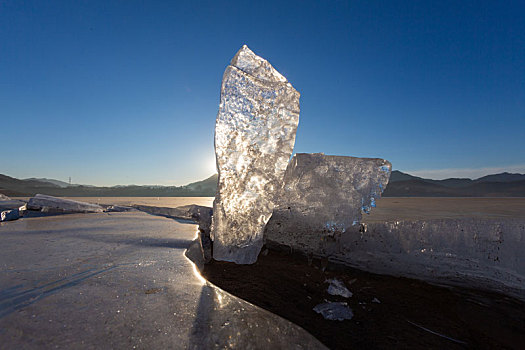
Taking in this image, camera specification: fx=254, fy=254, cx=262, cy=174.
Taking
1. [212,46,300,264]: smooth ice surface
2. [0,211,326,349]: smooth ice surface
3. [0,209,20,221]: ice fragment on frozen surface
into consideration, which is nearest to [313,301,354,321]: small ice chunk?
[0,211,326,349]: smooth ice surface

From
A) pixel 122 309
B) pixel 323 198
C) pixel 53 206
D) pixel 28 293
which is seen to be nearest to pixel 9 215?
pixel 53 206

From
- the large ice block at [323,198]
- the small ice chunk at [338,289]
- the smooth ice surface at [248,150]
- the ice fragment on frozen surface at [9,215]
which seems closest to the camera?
the small ice chunk at [338,289]

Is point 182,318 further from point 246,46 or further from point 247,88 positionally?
point 246,46

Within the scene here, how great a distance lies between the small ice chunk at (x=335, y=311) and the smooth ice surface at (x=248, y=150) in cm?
91

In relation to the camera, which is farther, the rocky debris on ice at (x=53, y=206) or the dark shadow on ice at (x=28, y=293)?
the rocky debris on ice at (x=53, y=206)

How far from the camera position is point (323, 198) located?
261cm

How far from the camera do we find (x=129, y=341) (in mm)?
826

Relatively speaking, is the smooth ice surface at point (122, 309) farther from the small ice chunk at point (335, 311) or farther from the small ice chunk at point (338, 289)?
the small ice chunk at point (338, 289)

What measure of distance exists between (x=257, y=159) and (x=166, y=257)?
1127 millimetres

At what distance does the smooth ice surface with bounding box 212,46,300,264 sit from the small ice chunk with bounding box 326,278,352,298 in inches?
28.0

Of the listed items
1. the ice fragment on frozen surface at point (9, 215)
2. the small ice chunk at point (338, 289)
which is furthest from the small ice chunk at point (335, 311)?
the ice fragment on frozen surface at point (9, 215)

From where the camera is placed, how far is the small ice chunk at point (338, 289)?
1607 mm

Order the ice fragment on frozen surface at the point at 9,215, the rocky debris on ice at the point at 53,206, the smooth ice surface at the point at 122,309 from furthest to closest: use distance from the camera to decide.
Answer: the rocky debris on ice at the point at 53,206 → the ice fragment on frozen surface at the point at 9,215 → the smooth ice surface at the point at 122,309

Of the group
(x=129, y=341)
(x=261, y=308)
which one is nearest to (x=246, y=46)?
(x=261, y=308)
